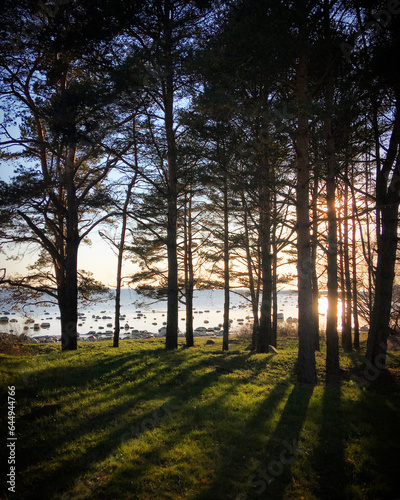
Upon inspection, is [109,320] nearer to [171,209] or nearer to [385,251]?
[171,209]

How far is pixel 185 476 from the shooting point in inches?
153

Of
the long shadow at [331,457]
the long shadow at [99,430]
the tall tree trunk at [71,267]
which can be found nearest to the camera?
the long shadow at [331,457]

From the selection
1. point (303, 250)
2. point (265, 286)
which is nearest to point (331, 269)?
point (303, 250)

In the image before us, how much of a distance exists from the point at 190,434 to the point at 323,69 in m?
9.29

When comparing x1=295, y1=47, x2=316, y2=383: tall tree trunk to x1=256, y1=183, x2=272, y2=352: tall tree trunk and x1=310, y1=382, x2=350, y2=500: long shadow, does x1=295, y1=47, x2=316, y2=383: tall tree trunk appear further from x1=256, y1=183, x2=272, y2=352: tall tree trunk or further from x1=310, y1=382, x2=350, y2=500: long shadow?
x1=256, y1=183, x2=272, y2=352: tall tree trunk

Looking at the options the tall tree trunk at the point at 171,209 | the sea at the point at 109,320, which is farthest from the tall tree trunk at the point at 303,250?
the sea at the point at 109,320

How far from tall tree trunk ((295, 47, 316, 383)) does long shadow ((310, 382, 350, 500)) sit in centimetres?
160

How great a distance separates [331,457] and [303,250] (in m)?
4.51

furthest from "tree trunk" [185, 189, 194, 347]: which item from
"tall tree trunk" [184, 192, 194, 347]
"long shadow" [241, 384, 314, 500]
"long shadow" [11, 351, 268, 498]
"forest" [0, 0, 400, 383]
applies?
"long shadow" [241, 384, 314, 500]

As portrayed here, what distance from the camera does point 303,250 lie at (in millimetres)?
7488

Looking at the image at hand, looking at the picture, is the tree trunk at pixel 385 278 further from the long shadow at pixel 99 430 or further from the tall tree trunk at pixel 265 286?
the long shadow at pixel 99 430

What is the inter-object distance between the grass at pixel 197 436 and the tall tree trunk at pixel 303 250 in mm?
784

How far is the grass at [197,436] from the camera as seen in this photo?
12.2 ft

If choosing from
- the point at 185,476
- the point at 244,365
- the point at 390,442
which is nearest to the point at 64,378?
the point at 185,476
